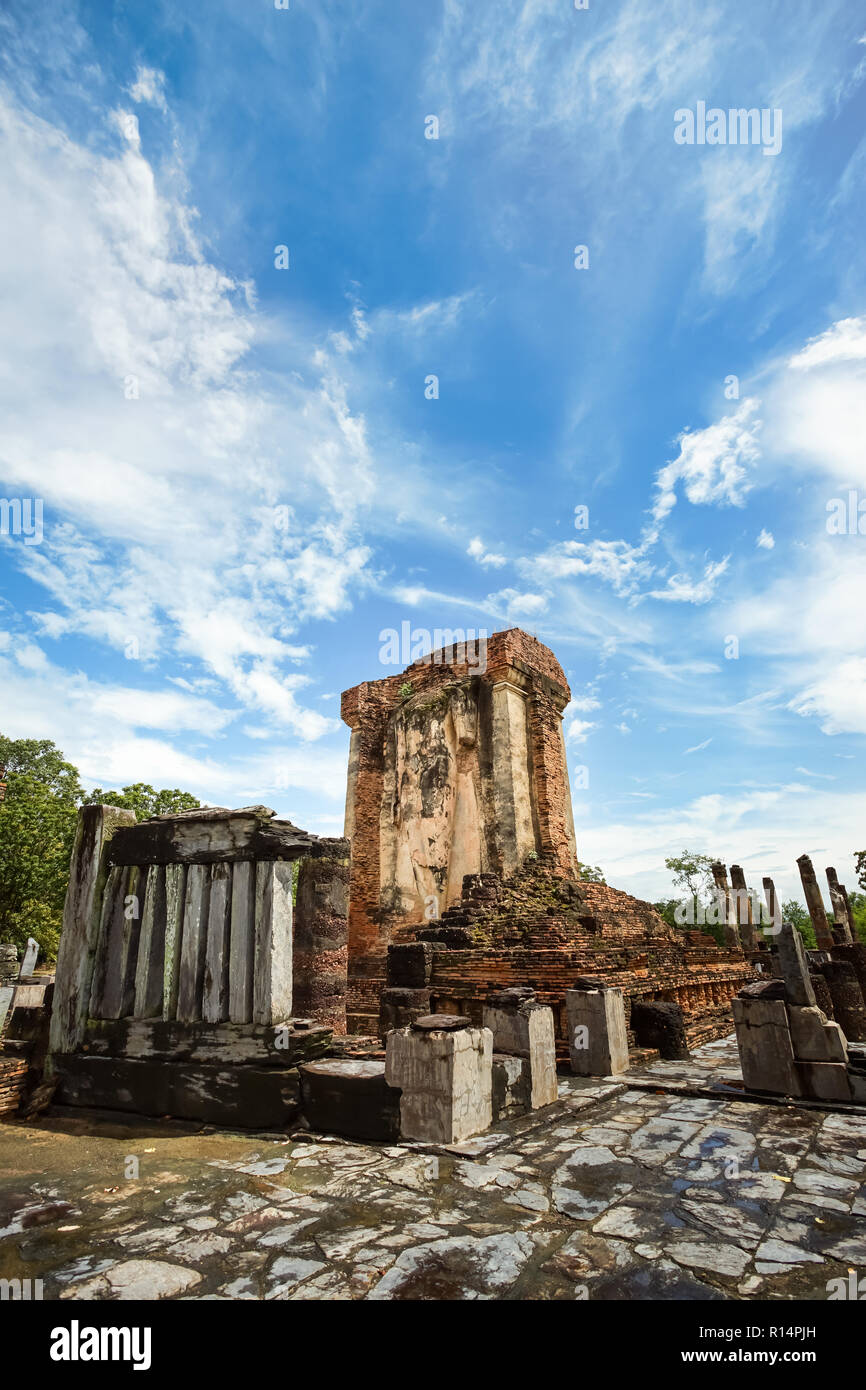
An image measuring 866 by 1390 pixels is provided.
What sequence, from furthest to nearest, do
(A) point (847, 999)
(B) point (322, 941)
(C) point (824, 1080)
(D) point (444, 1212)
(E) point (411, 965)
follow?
(A) point (847, 999), (B) point (322, 941), (E) point (411, 965), (C) point (824, 1080), (D) point (444, 1212)

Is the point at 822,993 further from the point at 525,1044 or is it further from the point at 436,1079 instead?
the point at 436,1079

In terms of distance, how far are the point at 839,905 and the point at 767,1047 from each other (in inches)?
860

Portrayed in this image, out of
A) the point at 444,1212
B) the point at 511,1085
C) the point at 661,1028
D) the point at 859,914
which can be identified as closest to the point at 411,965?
the point at 661,1028

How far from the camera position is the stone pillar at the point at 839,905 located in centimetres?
2211

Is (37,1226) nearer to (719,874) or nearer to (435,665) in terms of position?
(435,665)

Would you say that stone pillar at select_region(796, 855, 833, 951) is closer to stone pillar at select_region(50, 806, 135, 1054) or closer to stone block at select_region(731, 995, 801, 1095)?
stone block at select_region(731, 995, 801, 1095)

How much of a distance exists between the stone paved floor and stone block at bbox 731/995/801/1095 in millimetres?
939

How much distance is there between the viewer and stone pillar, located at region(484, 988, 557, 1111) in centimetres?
538

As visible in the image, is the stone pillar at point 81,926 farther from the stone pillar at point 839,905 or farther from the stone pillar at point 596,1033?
the stone pillar at point 839,905

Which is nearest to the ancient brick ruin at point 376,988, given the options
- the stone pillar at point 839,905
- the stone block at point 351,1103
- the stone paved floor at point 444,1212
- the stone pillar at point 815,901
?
the stone block at point 351,1103

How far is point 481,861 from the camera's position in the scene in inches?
559

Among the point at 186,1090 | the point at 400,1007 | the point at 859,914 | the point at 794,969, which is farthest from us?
the point at 859,914

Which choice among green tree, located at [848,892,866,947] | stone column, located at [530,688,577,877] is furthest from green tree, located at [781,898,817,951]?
stone column, located at [530,688,577,877]
